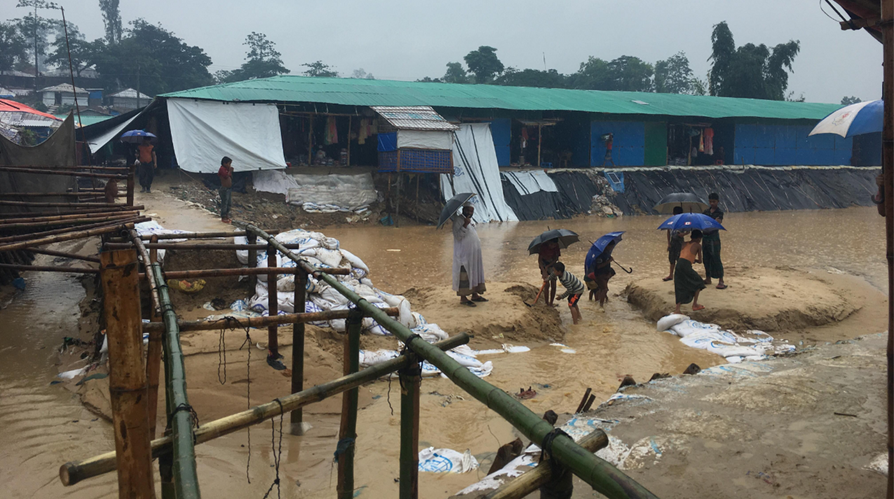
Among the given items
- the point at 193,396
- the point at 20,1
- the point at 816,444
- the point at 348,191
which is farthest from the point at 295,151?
the point at 20,1

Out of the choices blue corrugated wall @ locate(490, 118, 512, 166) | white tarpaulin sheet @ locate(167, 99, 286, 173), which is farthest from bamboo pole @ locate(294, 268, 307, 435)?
blue corrugated wall @ locate(490, 118, 512, 166)

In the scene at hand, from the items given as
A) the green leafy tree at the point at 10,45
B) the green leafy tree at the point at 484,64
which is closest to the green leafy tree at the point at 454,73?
the green leafy tree at the point at 484,64

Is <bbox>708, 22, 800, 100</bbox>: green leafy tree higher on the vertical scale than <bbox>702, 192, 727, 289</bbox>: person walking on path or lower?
higher

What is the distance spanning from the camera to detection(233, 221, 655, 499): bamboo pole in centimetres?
139

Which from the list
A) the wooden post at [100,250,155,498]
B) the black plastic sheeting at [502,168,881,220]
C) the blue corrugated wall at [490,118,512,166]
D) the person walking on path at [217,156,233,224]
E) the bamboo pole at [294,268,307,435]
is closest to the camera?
the wooden post at [100,250,155,498]

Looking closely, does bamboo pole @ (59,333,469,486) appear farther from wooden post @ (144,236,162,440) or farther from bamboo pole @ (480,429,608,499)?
wooden post @ (144,236,162,440)

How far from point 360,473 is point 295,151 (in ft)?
53.4

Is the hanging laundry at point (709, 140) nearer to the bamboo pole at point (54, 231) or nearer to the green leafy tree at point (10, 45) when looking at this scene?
the bamboo pole at point (54, 231)

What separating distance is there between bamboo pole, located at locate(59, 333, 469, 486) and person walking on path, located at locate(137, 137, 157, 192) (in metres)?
14.8

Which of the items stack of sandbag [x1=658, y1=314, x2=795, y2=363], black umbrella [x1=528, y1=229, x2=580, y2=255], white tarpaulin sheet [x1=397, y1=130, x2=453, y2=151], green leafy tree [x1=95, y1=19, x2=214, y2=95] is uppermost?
green leafy tree [x1=95, y1=19, x2=214, y2=95]

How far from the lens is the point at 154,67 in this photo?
31953 millimetres

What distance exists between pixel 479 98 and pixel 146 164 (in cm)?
1122

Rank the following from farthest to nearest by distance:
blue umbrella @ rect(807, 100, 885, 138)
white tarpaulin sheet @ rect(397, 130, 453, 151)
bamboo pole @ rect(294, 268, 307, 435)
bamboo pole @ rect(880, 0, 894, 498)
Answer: white tarpaulin sheet @ rect(397, 130, 453, 151), blue umbrella @ rect(807, 100, 885, 138), bamboo pole @ rect(294, 268, 307, 435), bamboo pole @ rect(880, 0, 894, 498)

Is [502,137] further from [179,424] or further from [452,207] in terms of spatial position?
[179,424]
